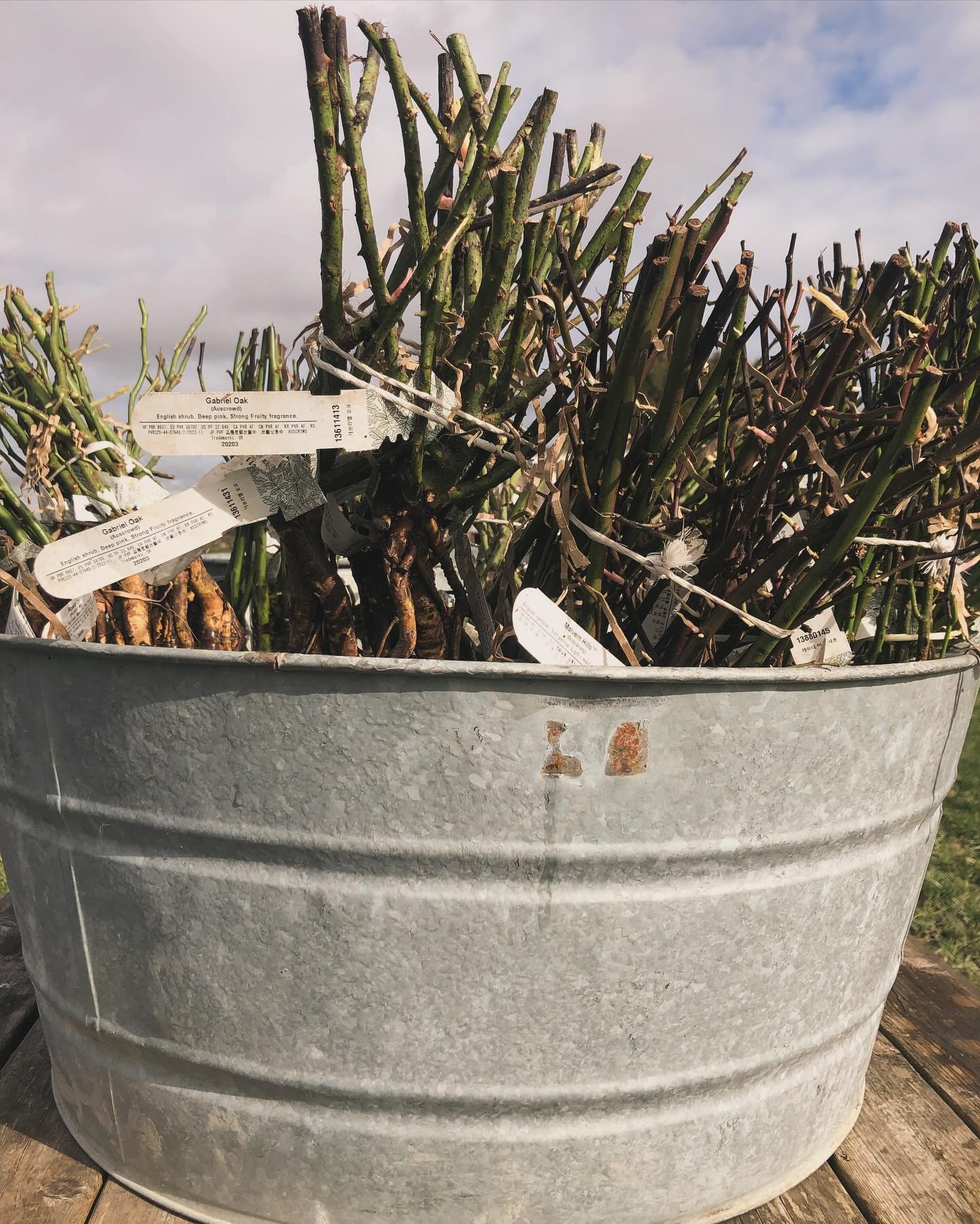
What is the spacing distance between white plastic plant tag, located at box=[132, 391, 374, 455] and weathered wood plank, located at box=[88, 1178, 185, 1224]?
75 centimetres

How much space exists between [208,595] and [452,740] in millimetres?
396

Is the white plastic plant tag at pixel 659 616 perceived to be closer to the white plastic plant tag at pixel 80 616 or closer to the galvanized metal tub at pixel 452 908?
the galvanized metal tub at pixel 452 908

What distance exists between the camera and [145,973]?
3.01 ft

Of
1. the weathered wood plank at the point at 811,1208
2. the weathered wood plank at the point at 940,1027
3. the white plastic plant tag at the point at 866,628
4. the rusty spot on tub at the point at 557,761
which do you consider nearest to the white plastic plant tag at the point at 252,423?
the rusty spot on tub at the point at 557,761

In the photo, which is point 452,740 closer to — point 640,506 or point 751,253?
point 640,506

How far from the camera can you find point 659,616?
0.93 meters

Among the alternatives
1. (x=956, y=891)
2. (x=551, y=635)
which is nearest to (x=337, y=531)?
(x=551, y=635)

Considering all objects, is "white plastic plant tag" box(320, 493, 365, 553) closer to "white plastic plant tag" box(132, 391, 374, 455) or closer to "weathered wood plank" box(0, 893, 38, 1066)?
"white plastic plant tag" box(132, 391, 374, 455)

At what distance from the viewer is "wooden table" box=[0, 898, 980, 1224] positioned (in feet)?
3.26

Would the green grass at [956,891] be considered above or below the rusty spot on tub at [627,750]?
below

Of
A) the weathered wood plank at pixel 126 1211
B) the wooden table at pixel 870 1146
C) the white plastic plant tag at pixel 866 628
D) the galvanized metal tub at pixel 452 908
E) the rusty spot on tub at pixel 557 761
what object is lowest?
the wooden table at pixel 870 1146

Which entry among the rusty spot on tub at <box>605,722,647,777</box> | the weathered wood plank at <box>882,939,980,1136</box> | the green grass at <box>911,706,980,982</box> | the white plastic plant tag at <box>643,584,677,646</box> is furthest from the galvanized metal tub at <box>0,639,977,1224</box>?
the green grass at <box>911,706,980,982</box>

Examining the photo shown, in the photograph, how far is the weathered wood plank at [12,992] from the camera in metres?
1.31

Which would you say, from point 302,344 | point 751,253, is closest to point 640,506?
point 751,253
